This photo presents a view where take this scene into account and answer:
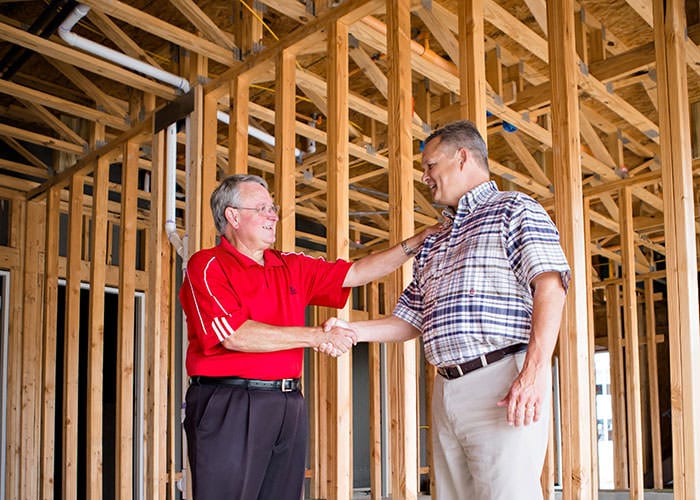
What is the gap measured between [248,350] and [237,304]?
7.1 inches

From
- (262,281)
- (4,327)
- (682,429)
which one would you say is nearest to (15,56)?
(4,327)

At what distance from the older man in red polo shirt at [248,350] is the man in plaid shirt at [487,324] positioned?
0.51 meters

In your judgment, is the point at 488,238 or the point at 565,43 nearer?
the point at 488,238

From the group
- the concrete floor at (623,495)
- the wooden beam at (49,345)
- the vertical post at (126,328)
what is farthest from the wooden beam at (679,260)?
the wooden beam at (49,345)

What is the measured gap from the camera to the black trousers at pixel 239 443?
2.80 meters

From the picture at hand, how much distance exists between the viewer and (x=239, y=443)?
2.81 metres

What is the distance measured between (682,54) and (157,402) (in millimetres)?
3600

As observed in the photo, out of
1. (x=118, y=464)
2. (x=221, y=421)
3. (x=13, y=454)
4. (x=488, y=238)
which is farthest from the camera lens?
(x=13, y=454)

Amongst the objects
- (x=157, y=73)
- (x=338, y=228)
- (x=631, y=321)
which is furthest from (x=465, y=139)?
(x=631, y=321)

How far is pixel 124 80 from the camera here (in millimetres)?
5266

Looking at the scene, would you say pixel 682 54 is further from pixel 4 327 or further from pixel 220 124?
Answer: pixel 4 327

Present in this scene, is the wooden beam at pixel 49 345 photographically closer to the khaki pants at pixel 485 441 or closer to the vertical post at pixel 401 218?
the vertical post at pixel 401 218

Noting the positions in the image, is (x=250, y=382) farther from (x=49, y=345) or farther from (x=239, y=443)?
(x=49, y=345)

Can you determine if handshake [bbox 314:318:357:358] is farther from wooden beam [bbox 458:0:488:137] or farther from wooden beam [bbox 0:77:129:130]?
wooden beam [bbox 0:77:129:130]
